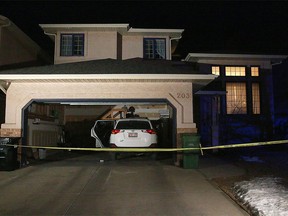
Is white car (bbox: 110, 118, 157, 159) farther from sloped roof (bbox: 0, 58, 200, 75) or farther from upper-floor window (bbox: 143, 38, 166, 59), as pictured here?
upper-floor window (bbox: 143, 38, 166, 59)

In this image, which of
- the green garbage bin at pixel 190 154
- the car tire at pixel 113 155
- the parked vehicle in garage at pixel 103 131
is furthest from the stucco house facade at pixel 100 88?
the parked vehicle in garage at pixel 103 131

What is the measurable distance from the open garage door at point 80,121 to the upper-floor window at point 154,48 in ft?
9.18

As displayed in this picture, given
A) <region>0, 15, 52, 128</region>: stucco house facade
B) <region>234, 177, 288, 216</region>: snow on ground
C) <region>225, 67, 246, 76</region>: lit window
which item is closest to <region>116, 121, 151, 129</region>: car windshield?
<region>0, 15, 52, 128</region>: stucco house facade

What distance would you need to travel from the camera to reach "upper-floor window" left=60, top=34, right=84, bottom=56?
643 inches

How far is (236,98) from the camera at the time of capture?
18.2 metres

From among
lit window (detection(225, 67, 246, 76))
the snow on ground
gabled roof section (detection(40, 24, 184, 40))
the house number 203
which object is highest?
gabled roof section (detection(40, 24, 184, 40))

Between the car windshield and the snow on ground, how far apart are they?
5.06 metres

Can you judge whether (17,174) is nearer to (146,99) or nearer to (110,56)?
(146,99)

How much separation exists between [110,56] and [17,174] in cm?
887

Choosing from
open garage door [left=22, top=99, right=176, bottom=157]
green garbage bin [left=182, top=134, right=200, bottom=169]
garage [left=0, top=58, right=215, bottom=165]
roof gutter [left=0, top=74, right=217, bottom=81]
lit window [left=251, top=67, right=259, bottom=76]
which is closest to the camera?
Result: green garbage bin [left=182, top=134, right=200, bottom=169]

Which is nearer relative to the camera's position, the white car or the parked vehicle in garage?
the white car

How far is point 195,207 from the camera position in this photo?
5.86 metres

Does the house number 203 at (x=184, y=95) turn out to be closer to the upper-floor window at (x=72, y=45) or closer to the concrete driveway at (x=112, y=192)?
the concrete driveway at (x=112, y=192)

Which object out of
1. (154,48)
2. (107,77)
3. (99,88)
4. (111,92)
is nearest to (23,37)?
(154,48)
